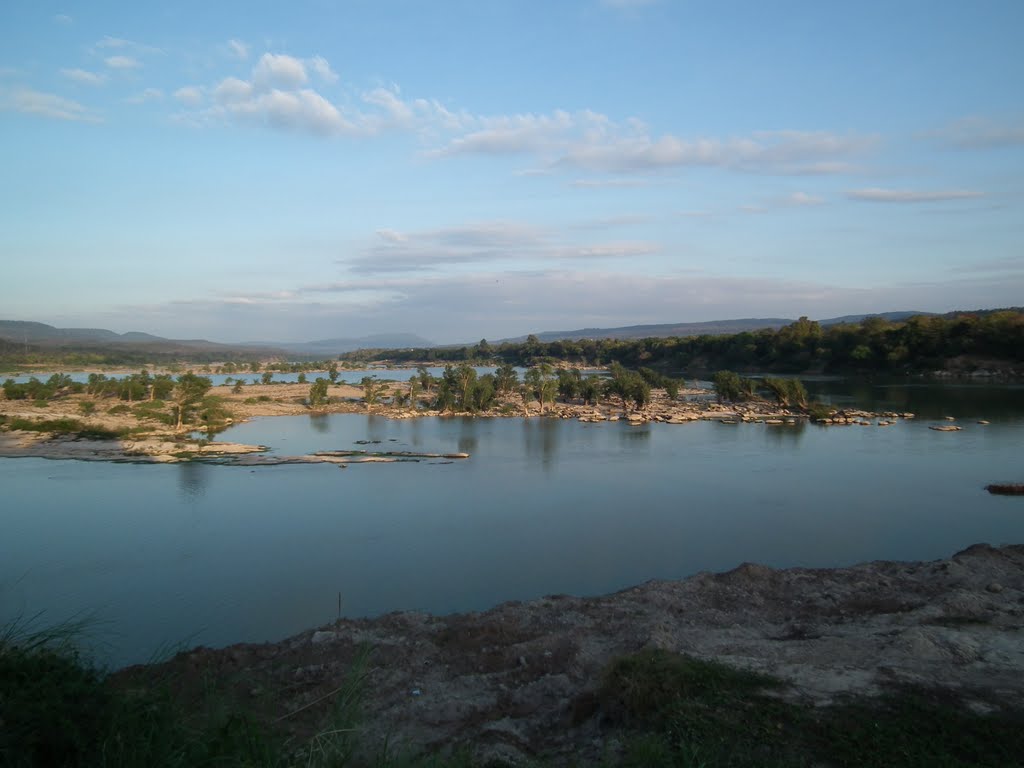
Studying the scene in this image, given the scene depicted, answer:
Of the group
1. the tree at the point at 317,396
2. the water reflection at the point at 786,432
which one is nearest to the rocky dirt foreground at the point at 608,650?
the water reflection at the point at 786,432

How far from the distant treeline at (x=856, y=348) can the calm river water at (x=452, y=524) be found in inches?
689

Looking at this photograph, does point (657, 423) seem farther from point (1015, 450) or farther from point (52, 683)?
point (52, 683)

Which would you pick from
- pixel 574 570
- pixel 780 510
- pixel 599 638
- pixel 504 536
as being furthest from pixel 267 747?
pixel 780 510

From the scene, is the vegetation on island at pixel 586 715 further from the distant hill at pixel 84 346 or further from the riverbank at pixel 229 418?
the distant hill at pixel 84 346

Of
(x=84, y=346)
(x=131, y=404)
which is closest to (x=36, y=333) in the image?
(x=84, y=346)

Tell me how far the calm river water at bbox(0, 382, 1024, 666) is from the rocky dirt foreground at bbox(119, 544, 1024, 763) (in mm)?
1229

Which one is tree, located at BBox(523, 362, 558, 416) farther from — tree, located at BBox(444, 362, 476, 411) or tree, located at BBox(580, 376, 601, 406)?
tree, located at BBox(444, 362, 476, 411)

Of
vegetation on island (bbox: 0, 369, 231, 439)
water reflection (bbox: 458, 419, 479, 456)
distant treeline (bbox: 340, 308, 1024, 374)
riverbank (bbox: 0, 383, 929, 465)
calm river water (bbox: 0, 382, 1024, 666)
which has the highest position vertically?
distant treeline (bbox: 340, 308, 1024, 374)

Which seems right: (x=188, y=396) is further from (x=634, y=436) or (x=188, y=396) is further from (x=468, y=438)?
(x=634, y=436)

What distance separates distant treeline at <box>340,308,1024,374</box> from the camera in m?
33.6

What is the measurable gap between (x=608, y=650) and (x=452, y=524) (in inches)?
232

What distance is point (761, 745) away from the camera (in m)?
3.48

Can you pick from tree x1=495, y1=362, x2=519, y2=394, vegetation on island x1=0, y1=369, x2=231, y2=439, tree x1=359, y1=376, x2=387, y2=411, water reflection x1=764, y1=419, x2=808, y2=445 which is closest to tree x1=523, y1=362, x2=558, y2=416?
tree x1=495, y1=362, x2=519, y2=394

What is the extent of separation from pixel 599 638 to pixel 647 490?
7773 millimetres
